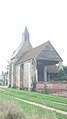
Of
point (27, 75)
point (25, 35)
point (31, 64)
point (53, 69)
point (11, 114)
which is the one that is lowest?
point (11, 114)

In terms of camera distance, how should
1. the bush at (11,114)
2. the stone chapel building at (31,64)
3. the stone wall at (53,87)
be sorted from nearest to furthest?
1. the bush at (11,114)
2. the stone wall at (53,87)
3. the stone chapel building at (31,64)

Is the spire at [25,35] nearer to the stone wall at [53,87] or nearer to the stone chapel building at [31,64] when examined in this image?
the stone chapel building at [31,64]

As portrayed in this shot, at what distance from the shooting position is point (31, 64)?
40.4 m

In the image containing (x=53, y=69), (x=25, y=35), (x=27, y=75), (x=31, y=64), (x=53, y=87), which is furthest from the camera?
(x=25, y=35)

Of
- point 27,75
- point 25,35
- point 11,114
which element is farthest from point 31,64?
point 11,114

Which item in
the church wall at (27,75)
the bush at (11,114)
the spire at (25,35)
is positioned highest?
the spire at (25,35)


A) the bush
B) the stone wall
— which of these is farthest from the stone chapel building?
the bush

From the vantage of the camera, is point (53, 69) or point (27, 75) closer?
point (27, 75)

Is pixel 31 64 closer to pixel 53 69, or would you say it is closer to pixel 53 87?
pixel 53 69

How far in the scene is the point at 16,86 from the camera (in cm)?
5181

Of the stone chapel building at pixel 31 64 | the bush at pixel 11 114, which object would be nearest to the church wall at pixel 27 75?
the stone chapel building at pixel 31 64

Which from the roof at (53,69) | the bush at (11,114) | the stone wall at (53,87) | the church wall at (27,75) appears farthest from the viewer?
the roof at (53,69)

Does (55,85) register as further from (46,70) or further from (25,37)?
(25,37)

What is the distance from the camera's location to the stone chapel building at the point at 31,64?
133 feet
